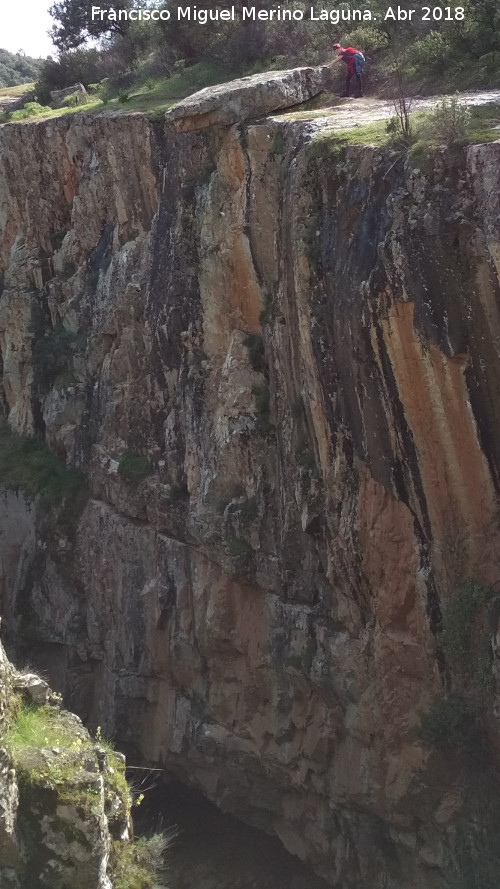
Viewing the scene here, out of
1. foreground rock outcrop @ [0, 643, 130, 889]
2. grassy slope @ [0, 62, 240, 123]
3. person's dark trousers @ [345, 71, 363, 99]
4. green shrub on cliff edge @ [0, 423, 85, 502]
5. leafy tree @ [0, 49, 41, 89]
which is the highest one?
leafy tree @ [0, 49, 41, 89]

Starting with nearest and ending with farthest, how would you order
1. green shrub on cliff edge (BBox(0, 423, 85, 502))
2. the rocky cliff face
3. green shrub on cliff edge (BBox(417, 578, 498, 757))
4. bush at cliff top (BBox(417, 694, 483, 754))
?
1. the rocky cliff face
2. green shrub on cliff edge (BBox(417, 578, 498, 757))
3. bush at cliff top (BBox(417, 694, 483, 754))
4. green shrub on cliff edge (BBox(0, 423, 85, 502))

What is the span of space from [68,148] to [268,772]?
12.9m

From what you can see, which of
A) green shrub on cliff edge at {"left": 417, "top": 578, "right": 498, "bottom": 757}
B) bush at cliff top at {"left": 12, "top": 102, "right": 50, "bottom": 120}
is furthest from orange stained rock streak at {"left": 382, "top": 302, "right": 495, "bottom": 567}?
bush at cliff top at {"left": 12, "top": 102, "right": 50, "bottom": 120}

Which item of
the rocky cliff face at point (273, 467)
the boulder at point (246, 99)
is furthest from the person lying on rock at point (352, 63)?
the rocky cliff face at point (273, 467)

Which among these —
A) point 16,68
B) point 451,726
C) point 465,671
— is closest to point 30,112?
point 465,671

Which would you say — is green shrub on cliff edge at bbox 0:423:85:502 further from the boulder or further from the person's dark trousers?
the person's dark trousers

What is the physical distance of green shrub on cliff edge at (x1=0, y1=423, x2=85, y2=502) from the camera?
1936cm

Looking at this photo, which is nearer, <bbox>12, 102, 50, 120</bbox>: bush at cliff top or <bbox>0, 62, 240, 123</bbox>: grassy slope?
<bbox>0, 62, 240, 123</bbox>: grassy slope

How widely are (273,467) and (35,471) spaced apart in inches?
291

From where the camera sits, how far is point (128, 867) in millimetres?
9398

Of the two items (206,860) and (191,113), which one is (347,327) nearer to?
(191,113)

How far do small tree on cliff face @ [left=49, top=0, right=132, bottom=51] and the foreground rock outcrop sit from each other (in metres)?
26.7

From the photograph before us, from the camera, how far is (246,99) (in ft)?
47.6

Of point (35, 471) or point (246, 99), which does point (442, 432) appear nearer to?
point (246, 99)
